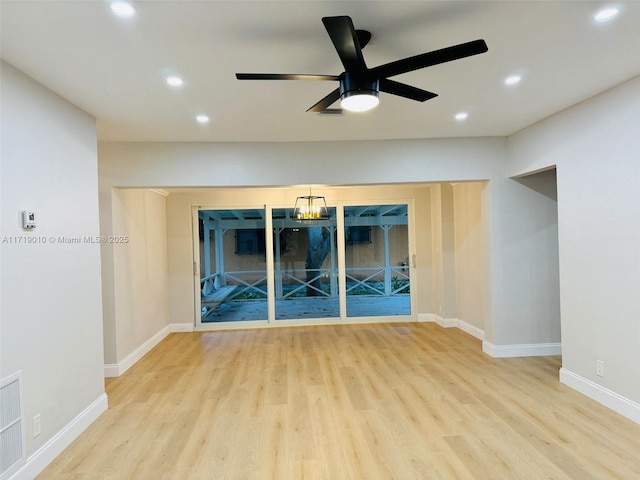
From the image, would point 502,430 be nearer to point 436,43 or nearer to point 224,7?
point 436,43

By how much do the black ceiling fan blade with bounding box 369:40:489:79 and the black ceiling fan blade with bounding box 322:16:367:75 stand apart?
0.31ft

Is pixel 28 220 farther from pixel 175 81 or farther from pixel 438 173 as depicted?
pixel 438 173

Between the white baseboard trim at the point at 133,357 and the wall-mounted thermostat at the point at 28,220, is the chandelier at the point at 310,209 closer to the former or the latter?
the white baseboard trim at the point at 133,357

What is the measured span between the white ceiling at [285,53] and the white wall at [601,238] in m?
0.25

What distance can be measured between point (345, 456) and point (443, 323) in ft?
12.6

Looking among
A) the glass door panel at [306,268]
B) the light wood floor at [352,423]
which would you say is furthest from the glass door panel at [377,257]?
the light wood floor at [352,423]

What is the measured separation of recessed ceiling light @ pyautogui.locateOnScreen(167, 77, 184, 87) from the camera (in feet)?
7.98

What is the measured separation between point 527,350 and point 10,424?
15.8ft

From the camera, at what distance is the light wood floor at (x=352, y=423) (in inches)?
89.2

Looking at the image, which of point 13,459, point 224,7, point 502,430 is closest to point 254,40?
point 224,7

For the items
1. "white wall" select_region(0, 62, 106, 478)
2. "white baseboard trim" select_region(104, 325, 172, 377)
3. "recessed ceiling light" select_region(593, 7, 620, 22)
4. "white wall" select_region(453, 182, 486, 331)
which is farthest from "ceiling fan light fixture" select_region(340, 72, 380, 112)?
"white baseboard trim" select_region(104, 325, 172, 377)

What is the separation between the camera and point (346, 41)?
1.59 metres

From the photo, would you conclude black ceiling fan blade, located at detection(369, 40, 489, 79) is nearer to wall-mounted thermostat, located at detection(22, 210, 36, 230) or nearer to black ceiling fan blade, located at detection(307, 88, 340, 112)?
black ceiling fan blade, located at detection(307, 88, 340, 112)

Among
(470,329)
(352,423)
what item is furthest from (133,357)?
(470,329)
